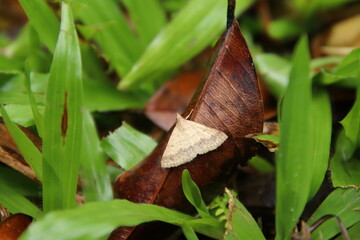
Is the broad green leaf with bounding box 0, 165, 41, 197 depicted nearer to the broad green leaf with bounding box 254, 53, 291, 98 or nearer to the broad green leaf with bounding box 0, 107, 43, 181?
the broad green leaf with bounding box 0, 107, 43, 181

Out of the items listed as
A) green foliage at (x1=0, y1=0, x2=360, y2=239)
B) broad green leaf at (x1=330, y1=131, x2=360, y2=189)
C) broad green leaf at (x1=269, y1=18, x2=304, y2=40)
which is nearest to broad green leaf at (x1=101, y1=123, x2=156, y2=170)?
green foliage at (x1=0, y1=0, x2=360, y2=239)

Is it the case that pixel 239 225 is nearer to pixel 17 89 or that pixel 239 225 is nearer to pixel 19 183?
pixel 19 183

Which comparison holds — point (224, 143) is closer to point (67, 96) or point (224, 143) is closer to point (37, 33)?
point (67, 96)

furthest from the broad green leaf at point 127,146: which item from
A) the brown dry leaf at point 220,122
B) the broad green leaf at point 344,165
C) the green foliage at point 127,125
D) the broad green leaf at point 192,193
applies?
the broad green leaf at point 344,165

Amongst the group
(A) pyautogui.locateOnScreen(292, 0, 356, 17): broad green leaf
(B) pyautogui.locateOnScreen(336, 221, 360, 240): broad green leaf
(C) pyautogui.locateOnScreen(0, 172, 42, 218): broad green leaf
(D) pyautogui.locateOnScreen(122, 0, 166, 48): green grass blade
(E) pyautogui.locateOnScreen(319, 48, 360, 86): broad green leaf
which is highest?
(D) pyautogui.locateOnScreen(122, 0, 166, 48): green grass blade

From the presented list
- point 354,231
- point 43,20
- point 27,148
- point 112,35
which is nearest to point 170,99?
point 112,35

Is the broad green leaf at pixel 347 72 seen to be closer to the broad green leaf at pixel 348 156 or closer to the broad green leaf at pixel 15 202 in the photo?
the broad green leaf at pixel 348 156
